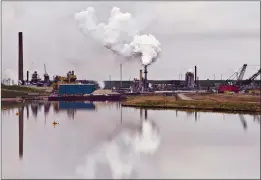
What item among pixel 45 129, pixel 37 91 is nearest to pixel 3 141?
pixel 45 129

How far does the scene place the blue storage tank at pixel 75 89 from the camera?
5914 centimetres

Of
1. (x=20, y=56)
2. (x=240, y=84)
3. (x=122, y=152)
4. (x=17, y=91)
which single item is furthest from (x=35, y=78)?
(x=122, y=152)

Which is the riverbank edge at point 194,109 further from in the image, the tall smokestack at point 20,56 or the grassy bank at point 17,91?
the tall smokestack at point 20,56

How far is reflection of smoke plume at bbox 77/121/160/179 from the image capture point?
12.8m

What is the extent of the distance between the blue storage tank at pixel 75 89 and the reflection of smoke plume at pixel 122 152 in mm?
39302

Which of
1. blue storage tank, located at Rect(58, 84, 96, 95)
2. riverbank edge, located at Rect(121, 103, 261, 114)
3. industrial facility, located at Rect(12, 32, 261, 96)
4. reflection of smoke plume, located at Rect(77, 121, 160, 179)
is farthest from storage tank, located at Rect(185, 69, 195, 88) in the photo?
reflection of smoke plume, located at Rect(77, 121, 160, 179)

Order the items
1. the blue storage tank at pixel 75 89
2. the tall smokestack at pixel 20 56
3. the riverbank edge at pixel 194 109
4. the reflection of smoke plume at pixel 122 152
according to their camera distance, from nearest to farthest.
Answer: the reflection of smoke plume at pixel 122 152 → the riverbank edge at pixel 194 109 → the blue storage tank at pixel 75 89 → the tall smokestack at pixel 20 56

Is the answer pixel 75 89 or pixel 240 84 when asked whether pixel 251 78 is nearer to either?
pixel 240 84

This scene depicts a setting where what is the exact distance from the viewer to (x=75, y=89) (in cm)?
5962

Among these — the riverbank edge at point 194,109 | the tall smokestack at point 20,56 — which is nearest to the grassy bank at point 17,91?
the tall smokestack at point 20,56

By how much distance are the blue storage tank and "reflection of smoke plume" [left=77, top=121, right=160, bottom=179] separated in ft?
129

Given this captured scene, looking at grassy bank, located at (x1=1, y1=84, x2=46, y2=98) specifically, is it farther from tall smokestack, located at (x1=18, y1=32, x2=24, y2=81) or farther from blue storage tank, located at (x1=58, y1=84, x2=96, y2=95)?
blue storage tank, located at (x1=58, y1=84, x2=96, y2=95)

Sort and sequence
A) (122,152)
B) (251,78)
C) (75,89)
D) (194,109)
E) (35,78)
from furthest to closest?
(35,78), (75,89), (251,78), (194,109), (122,152)

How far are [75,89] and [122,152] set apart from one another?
1764 inches
